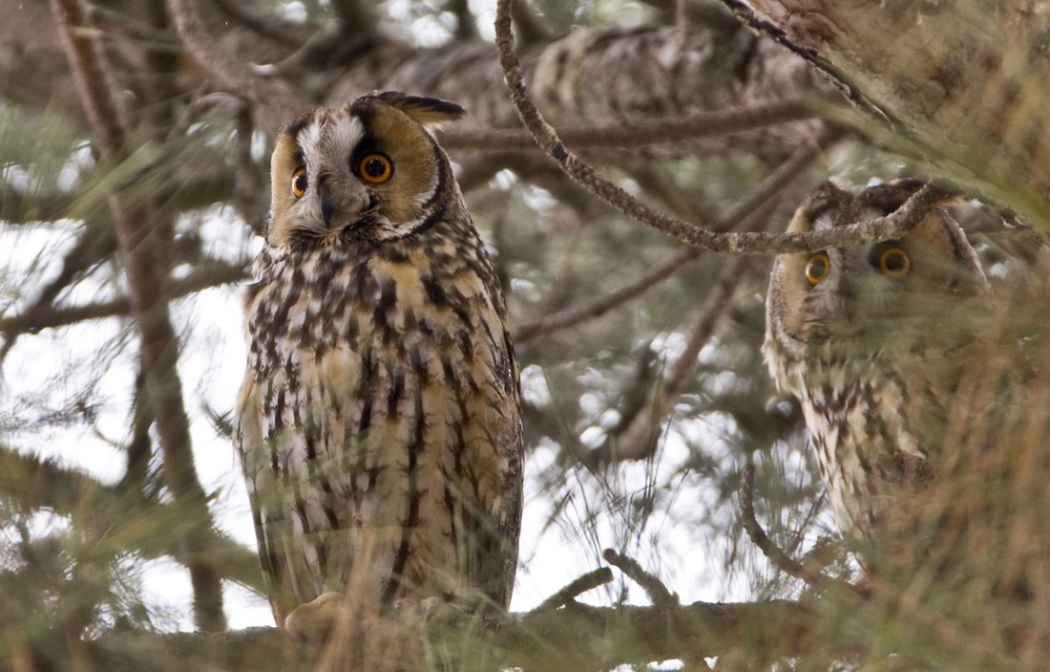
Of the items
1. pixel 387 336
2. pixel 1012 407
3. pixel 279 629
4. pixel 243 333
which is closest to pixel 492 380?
pixel 387 336

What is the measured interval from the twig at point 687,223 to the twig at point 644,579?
44 centimetres

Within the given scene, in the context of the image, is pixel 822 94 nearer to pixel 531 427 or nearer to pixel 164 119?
pixel 531 427

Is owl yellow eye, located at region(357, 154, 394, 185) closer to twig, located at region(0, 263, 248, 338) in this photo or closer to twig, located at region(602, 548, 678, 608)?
twig, located at region(0, 263, 248, 338)

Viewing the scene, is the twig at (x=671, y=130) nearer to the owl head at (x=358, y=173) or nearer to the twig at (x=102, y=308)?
the owl head at (x=358, y=173)

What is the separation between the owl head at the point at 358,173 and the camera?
241 cm

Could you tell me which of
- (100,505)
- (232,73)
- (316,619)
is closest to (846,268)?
(232,73)

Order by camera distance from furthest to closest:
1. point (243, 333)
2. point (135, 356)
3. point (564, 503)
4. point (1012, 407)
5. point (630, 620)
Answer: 1. point (243, 333)
2. point (135, 356)
3. point (564, 503)
4. point (630, 620)
5. point (1012, 407)

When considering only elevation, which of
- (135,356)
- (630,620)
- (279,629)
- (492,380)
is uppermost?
(492,380)

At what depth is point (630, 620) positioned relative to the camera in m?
1.28

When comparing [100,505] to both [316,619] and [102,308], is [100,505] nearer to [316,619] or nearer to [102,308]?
[316,619]

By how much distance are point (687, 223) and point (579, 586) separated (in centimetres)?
57

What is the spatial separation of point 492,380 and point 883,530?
111cm

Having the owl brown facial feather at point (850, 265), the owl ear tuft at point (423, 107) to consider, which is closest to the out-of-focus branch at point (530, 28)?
the owl ear tuft at point (423, 107)

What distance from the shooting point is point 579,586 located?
53.1 inches
